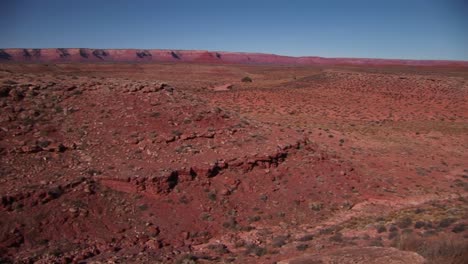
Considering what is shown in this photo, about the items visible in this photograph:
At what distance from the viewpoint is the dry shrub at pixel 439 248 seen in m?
6.02

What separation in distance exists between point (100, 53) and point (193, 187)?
14176 cm

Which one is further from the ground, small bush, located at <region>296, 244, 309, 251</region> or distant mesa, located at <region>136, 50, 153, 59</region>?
distant mesa, located at <region>136, 50, 153, 59</region>

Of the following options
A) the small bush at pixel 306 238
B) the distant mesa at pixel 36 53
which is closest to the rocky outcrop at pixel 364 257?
the small bush at pixel 306 238

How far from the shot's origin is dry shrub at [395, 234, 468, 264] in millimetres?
6023

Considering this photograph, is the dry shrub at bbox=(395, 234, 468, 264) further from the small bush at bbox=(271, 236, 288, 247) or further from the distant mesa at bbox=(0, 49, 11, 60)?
the distant mesa at bbox=(0, 49, 11, 60)

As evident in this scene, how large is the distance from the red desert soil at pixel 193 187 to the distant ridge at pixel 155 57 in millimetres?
118570

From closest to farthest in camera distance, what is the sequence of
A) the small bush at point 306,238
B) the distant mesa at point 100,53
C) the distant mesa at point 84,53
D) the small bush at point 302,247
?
→ the small bush at point 302,247, the small bush at point 306,238, the distant mesa at point 84,53, the distant mesa at point 100,53

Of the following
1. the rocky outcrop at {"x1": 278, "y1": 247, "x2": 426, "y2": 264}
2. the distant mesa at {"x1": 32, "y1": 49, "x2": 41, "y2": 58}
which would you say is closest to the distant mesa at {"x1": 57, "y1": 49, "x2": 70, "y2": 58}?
the distant mesa at {"x1": 32, "y1": 49, "x2": 41, "y2": 58}

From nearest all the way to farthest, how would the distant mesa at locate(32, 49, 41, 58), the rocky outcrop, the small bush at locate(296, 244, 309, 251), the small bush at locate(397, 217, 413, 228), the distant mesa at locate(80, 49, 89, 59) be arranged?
the rocky outcrop, the small bush at locate(296, 244, 309, 251), the small bush at locate(397, 217, 413, 228), the distant mesa at locate(32, 49, 41, 58), the distant mesa at locate(80, 49, 89, 59)

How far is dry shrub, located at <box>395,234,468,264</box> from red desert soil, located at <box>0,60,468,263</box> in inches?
1.4

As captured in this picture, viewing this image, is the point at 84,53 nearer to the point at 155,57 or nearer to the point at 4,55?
the point at 4,55

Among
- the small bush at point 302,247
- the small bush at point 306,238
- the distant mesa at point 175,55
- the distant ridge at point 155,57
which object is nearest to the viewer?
the small bush at point 302,247

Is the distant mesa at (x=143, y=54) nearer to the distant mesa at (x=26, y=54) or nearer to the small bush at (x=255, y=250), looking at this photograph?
the distant mesa at (x=26, y=54)

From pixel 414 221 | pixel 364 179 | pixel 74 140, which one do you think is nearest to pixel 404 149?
pixel 364 179
